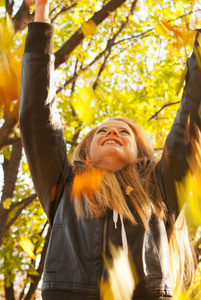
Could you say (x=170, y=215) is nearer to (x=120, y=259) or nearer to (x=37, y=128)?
(x=120, y=259)

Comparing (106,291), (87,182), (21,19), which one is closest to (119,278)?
(106,291)

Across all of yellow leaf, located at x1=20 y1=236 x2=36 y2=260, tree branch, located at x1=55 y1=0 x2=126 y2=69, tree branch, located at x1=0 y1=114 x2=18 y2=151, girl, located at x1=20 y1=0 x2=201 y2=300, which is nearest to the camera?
girl, located at x1=20 y1=0 x2=201 y2=300

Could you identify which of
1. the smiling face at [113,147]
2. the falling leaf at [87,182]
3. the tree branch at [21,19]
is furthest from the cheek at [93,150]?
the tree branch at [21,19]

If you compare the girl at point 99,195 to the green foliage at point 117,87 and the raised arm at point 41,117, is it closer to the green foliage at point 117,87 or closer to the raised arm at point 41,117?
the raised arm at point 41,117

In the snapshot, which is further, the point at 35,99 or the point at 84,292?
the point at 35,99

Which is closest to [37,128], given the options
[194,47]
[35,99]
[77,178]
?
[35,99]

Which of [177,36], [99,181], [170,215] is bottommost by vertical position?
[170,215]

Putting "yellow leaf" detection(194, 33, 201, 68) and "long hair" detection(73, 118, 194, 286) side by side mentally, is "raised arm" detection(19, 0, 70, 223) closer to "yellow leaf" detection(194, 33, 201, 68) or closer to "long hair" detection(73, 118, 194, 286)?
"long hair" detection(73, 118, 194, 286)

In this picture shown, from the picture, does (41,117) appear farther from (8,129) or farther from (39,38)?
(8,129)

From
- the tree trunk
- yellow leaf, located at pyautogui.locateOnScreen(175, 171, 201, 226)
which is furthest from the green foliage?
yellow leaf, located at pyautogui.locateOnScreen(175, 171, 201, 226)

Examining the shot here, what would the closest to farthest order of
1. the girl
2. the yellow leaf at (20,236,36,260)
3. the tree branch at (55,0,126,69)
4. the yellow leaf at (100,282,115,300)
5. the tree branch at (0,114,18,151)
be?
the yellow leaf at (100,282,115,300) < the girl < the yellow leaf at (20,236,36,260) < the tree branch at (55,0,126,69) < the tree branch at (0,114,18,151)

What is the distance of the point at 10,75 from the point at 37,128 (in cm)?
34

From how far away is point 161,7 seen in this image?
256 inches

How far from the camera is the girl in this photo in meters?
1.63
